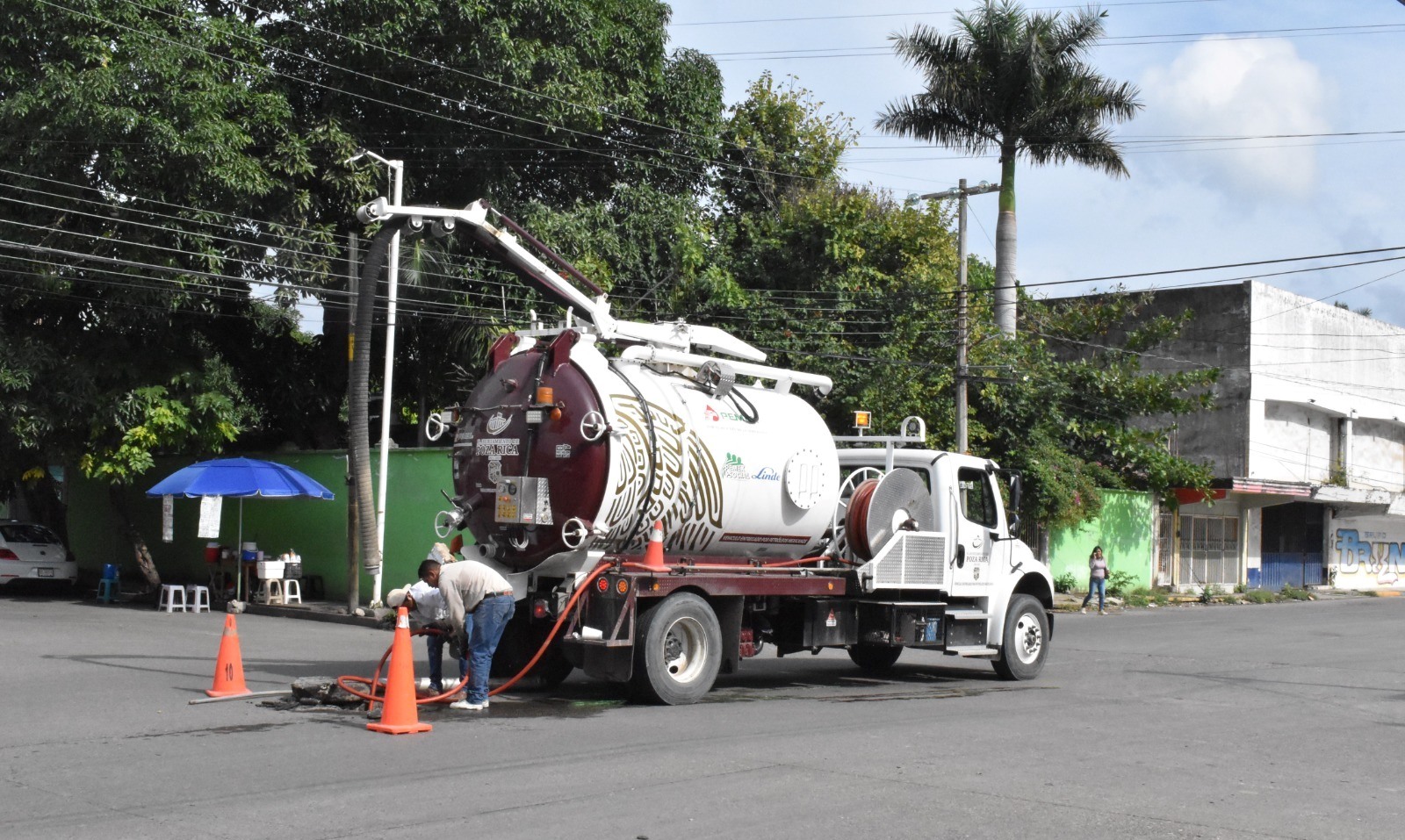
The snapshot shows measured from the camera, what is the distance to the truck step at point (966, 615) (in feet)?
48.5

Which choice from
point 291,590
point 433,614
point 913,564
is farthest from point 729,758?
point 291,590

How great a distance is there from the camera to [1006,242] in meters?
34.7

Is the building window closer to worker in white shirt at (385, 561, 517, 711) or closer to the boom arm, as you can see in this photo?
the boom arm

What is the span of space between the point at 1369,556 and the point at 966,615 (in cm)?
3759

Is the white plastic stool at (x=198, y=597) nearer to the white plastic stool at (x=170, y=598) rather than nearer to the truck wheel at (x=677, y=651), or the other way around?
the white plastic stool at (x=170, y=598)

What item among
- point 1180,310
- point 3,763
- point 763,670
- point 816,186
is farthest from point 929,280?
point 3,763

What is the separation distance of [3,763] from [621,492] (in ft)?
17.1

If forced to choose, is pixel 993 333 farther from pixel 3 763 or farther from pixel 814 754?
pixel 3 763

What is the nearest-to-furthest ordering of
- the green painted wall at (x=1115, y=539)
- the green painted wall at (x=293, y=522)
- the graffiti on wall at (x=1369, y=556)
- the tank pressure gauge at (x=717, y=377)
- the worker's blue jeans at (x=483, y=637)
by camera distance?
the worker's blue jeans at (x=483, y=637), the tank pressure gauge at (x=717, y=377), the green painted wall at (x=293, y=522), the green painted wall at (x=1115, y=539), the graffiti on wall at (x=1369, y=556)

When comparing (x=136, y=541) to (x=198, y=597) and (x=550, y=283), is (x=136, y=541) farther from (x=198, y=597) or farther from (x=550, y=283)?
(x=550, y=283)

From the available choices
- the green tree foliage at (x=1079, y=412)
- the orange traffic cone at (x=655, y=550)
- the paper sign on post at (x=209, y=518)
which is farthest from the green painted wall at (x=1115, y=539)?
the orange traffic cone at (x=655, y=550)

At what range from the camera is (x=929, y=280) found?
33344 millimetres

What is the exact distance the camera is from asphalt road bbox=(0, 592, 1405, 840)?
7.34 m

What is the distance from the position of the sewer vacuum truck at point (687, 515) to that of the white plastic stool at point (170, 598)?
13.0 metres
